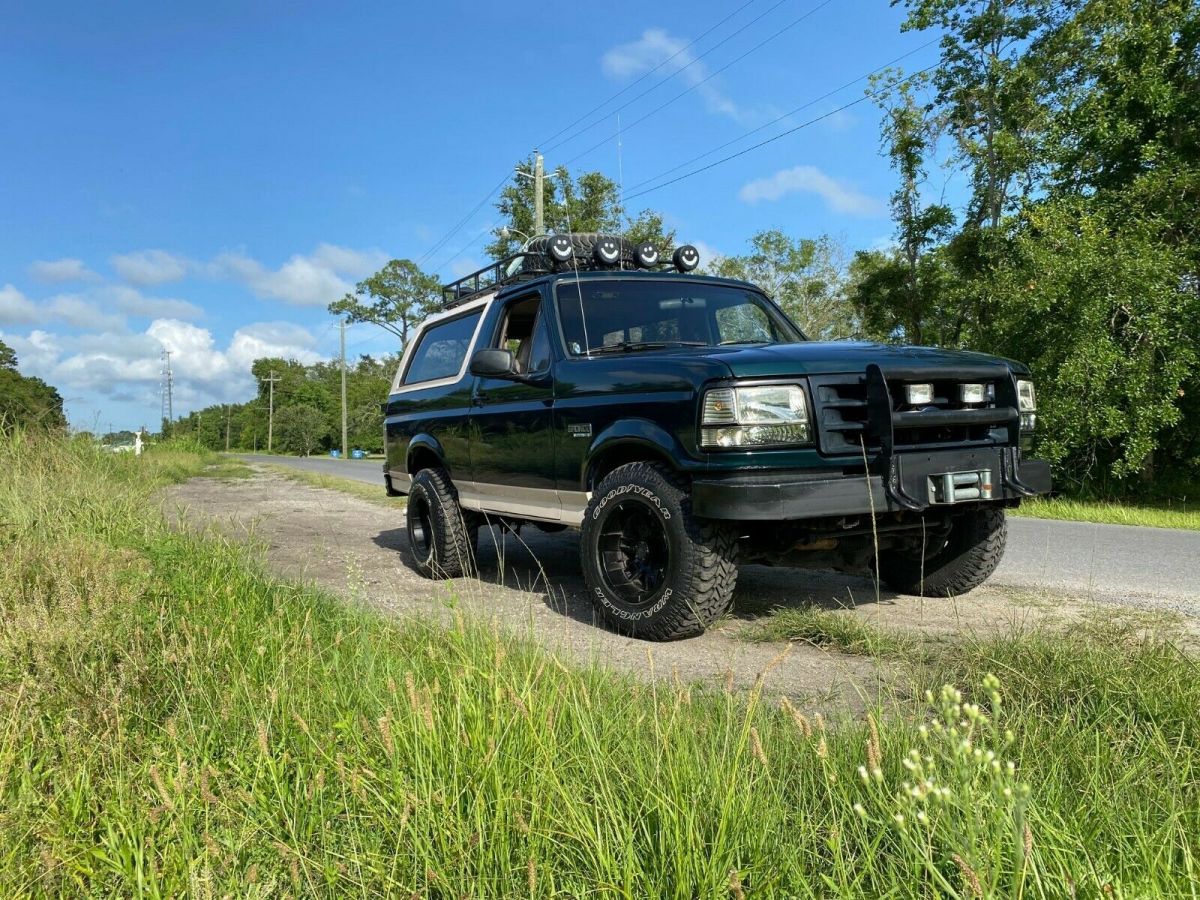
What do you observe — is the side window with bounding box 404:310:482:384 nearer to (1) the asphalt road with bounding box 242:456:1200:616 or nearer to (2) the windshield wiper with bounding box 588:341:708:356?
(2) the windshield wiper with bounding box 588:341:708:356

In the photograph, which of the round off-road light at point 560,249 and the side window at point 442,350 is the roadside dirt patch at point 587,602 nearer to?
the side window at point 442,350

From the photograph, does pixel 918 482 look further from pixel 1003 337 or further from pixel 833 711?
pixel 1003 337

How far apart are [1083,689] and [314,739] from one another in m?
2.47

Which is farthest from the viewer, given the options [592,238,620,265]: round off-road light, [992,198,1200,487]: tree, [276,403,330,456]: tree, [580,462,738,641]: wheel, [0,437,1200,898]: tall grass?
[276,403,330,456]: tree

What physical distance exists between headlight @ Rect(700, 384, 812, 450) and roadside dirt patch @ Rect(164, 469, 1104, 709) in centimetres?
85

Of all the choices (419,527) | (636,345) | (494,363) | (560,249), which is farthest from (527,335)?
(419,527)

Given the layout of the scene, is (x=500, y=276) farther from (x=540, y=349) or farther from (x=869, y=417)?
(x=869, y=417)

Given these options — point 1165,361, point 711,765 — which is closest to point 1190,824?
point 711,765

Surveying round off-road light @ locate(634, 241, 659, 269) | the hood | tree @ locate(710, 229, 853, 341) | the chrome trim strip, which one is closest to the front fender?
the chrome trim strip

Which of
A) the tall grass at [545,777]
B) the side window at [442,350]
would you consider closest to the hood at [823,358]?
the tall grass at [545,777]

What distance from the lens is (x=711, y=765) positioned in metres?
1.85

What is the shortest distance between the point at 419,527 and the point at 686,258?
123 inches

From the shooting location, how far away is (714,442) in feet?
12.0

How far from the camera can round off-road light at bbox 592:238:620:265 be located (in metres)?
5.72
